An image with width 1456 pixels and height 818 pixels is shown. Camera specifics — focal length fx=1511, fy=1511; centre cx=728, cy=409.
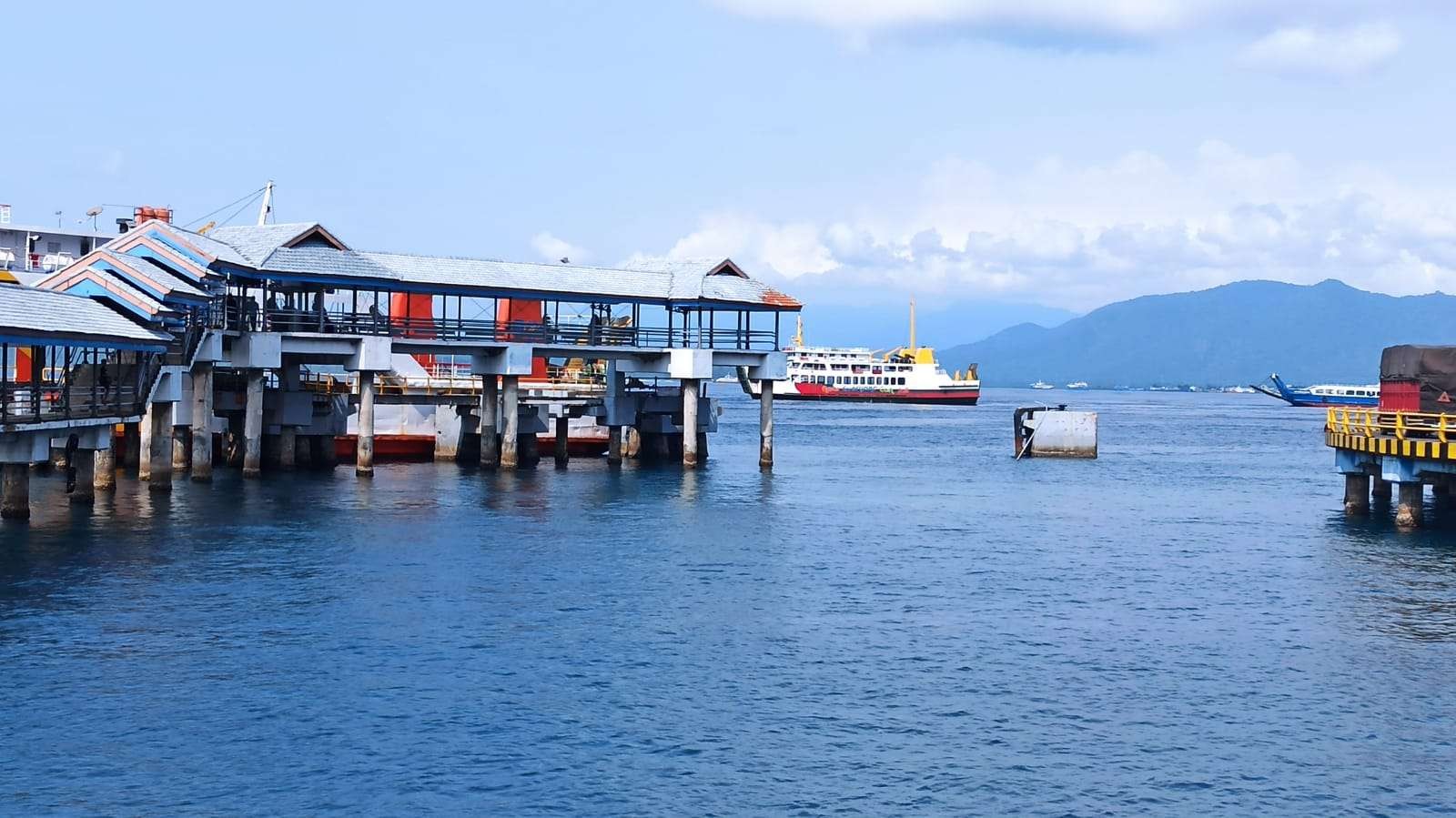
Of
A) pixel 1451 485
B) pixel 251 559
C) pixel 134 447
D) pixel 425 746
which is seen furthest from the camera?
pixel 134 447

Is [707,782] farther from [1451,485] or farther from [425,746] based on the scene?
[1451,485]

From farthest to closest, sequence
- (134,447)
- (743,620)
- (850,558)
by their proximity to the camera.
A: (134,447)
(850,558)
(743,620)

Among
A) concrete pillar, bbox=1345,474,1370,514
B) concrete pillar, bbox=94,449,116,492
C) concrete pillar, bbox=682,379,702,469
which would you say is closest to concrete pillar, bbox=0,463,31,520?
concrete pillar, bbox=94,449,116,492

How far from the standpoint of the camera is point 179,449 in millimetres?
65875

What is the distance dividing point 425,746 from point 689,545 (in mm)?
23895

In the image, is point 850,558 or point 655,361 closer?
point 850,558

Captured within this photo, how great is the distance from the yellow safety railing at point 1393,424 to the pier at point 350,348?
2705 centimetres

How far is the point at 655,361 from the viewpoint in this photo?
77.1 meters

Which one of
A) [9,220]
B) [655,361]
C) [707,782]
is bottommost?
[707,782]

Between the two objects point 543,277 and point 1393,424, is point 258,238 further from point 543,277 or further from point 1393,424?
point 1393,424

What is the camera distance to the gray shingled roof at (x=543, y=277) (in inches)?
2697

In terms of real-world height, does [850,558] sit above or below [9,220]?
below

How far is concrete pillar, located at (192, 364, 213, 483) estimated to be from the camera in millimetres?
62156

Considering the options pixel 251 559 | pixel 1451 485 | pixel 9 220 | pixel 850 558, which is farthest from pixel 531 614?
pixel 9 220
